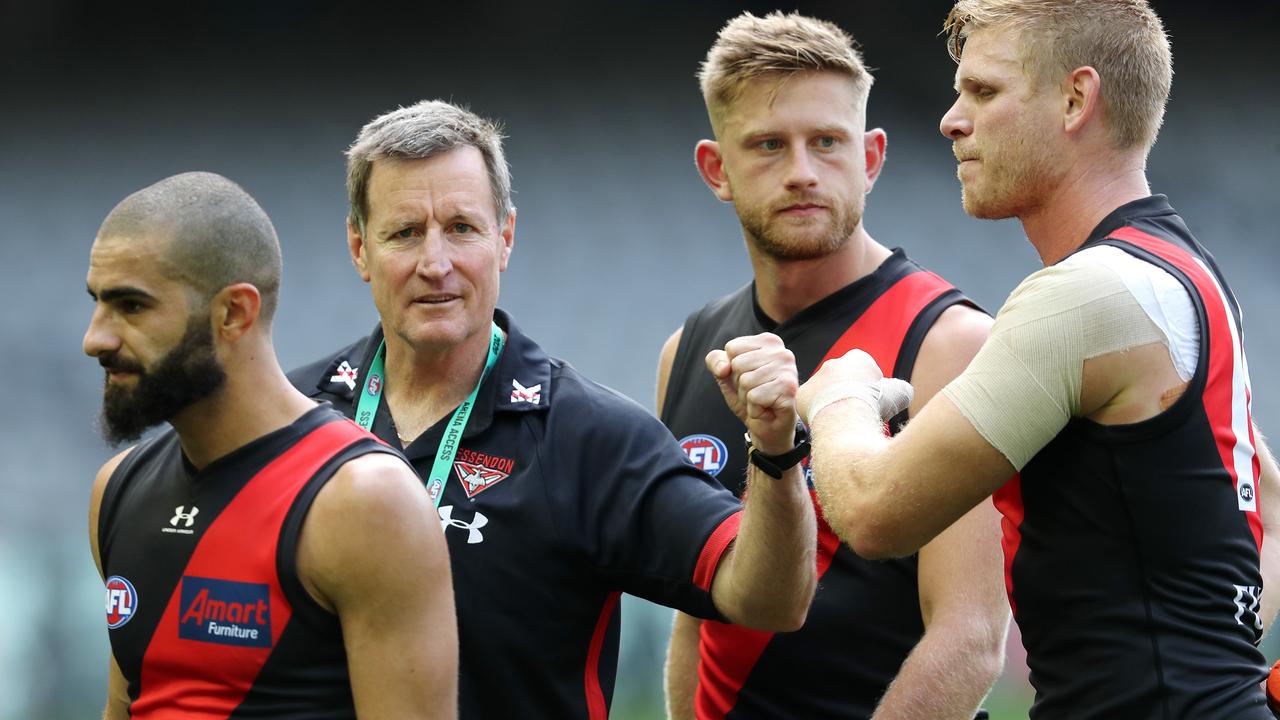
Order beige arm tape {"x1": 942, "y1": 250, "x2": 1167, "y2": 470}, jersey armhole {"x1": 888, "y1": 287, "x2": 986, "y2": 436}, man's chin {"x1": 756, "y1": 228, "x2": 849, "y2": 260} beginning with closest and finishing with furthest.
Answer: beige arm tape {"x1": 942, "y1": 250, "x2": 1167, "y2": 470} < jersey armhole {"x1": 888, "y1": 287, "x2": 986, "y2": 436} < man's chin {"x1": 756, "y1": 228, "x2": 849, "y2": 260}

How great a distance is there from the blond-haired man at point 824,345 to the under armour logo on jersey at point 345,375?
824 millimetres

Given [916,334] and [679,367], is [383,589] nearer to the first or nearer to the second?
[916,334]

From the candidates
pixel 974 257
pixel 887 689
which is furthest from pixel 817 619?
pixel 974 257

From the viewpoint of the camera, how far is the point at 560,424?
9.94 ft

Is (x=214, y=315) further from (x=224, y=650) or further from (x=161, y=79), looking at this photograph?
(x=161, y=79)

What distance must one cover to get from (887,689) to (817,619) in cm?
21

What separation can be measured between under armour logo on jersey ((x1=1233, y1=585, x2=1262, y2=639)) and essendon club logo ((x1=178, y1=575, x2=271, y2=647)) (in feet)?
5.26

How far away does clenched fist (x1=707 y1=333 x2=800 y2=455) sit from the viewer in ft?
8.16

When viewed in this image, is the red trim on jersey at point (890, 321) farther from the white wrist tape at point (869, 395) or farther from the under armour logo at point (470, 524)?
the under armour logo at point (470, 524)

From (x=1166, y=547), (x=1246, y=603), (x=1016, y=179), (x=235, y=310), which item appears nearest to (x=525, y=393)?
(x=235, y=310)

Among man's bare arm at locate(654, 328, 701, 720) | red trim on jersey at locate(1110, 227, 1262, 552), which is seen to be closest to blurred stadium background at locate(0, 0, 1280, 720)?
man's bare arm at locate(654, 328, 701, 720)

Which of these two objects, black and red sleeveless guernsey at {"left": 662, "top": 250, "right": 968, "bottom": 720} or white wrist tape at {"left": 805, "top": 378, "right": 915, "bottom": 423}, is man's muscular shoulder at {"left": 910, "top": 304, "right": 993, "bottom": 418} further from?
white wrist tape at {"left": 805, "top": 378, "right": 915, "bottom": 423}

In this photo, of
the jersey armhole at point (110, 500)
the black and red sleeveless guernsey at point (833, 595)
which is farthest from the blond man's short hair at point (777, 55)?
the jersey armhole at point (110, 500)

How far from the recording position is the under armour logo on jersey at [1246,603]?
7.63 feet
